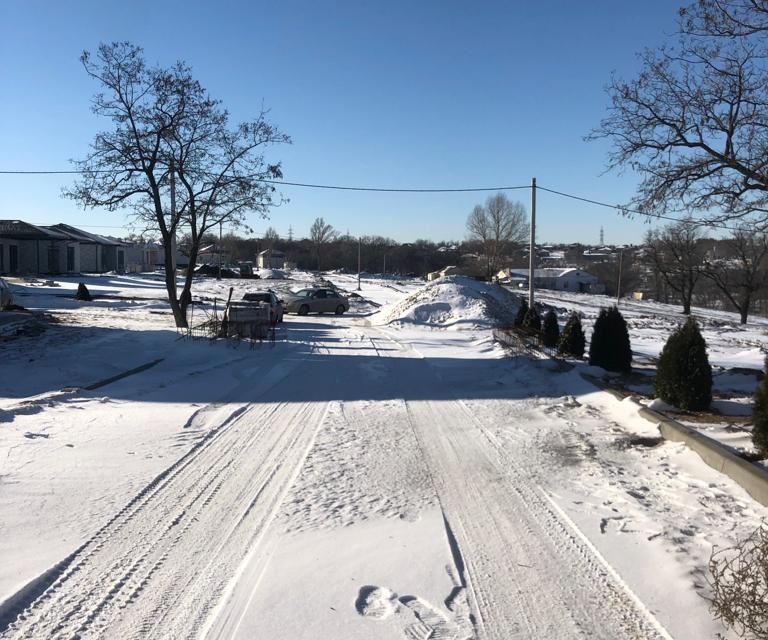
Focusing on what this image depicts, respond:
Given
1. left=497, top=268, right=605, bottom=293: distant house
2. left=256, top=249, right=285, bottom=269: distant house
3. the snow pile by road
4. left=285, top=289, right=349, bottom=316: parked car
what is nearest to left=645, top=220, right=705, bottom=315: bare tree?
the snow pile by road

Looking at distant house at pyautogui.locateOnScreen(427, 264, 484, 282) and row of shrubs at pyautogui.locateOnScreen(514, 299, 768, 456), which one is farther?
distant house at pyautogui.locateOnScreen(427, 264, 484, 282)

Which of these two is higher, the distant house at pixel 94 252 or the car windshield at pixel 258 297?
the distant house at pixel 94 252

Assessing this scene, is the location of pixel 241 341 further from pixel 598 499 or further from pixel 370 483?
pixel 598 499

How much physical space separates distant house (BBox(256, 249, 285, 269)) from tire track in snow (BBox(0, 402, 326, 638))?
12674 centimetres

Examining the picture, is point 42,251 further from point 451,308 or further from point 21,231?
point 451,308

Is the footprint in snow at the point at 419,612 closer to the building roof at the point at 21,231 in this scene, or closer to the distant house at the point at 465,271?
the building roof at the point at 21,231

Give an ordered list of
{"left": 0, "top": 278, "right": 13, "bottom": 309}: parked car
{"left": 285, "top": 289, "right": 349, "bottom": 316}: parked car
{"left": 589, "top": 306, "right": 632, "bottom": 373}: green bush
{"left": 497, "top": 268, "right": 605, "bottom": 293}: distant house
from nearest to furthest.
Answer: {"left": 589, "top": 306, "right": 632, "bottom": 373}: green bush, {"left": 0, "top": 278, "right": 13, "bottom": 309}: parked car, {"left": 285, "top": 289, "right": 349, "bottom": 316}: parked car, {"left": 497, "top": 268, "right": 605, "bottom": 293}: distant house

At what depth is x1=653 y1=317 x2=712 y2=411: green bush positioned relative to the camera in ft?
30.0

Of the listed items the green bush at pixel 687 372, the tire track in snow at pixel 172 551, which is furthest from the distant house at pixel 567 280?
the tire track in snow at pixel 172 551

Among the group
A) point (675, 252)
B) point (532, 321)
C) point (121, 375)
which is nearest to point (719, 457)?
point (121, 375)

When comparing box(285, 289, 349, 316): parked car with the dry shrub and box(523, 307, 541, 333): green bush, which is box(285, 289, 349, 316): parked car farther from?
the dry shrub

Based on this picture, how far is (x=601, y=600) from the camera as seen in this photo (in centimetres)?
390

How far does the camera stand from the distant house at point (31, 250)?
5128 centimetres

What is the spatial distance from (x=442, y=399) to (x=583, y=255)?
643 feet
